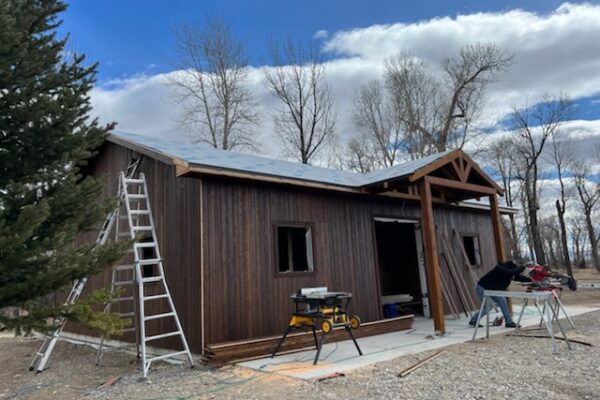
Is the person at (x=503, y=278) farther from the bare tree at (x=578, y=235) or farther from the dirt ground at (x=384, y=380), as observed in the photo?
the bare tree at (x=578, y=235)

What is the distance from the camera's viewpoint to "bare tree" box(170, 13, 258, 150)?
854 inches

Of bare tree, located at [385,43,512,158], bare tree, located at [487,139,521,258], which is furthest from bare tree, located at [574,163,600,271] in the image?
bare tree, located at [385,43,512,158]

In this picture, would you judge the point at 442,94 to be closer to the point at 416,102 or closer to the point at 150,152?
the point at 416,102

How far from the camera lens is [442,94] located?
79.7ft

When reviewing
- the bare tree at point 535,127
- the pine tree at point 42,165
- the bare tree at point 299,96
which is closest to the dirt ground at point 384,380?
the pine tree at point 42,165

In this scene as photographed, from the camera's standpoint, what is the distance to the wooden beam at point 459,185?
8.10m

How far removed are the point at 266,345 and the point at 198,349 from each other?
99cm

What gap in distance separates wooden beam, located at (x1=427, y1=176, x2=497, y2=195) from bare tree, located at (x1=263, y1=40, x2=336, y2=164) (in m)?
15.2

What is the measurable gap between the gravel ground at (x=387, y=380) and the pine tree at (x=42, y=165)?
124cm

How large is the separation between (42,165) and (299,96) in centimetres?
1991

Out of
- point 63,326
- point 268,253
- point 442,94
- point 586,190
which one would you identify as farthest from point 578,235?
point 63,326

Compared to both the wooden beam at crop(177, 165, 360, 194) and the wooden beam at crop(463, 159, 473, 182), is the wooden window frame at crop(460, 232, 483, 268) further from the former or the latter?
the wooden beam at crop(177, 165, 360, 194)

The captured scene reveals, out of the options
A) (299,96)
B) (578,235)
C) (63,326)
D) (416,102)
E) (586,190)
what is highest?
(299,96)

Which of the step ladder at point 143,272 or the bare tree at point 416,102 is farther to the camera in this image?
the bare tree at point 416,102
